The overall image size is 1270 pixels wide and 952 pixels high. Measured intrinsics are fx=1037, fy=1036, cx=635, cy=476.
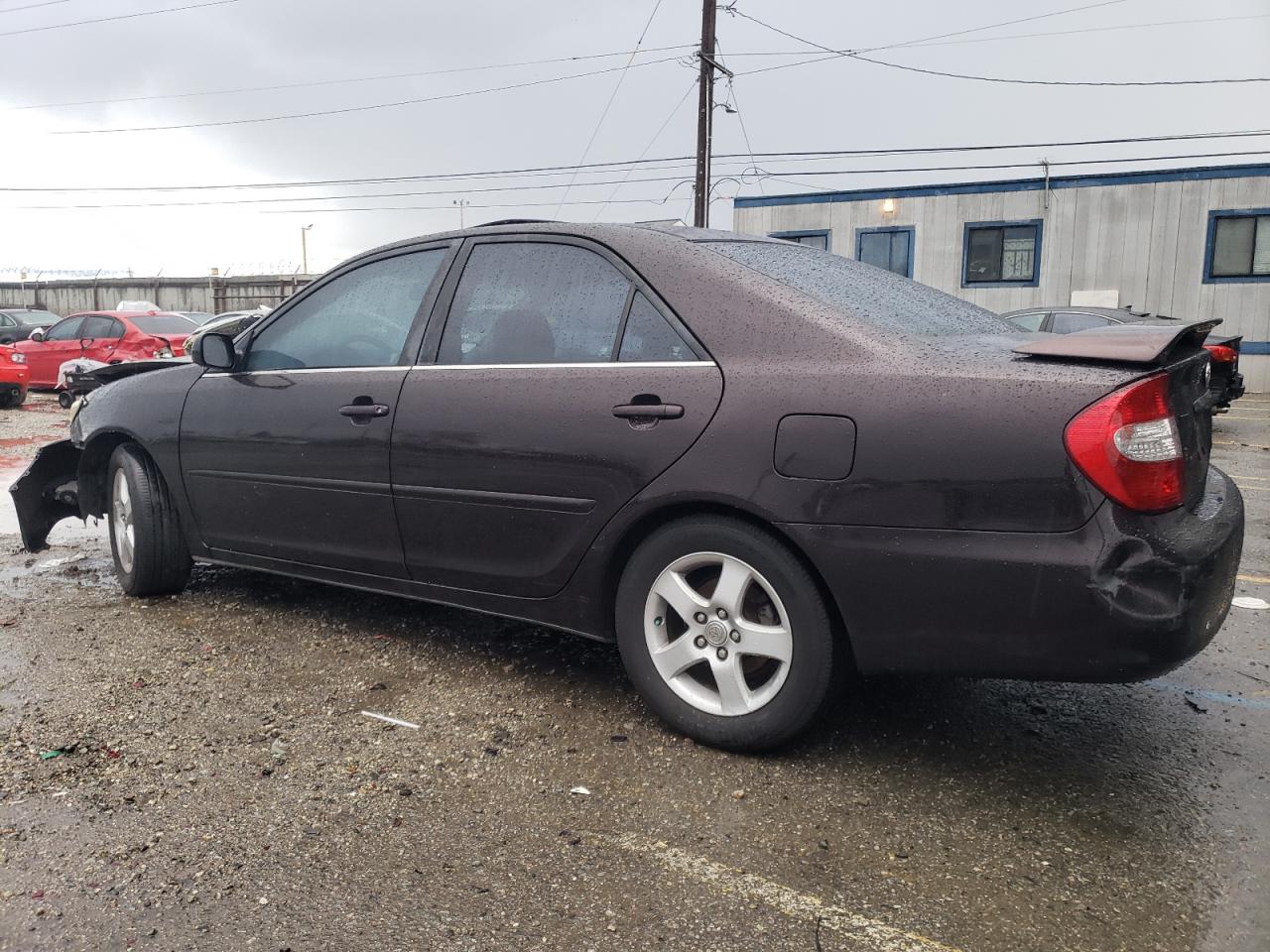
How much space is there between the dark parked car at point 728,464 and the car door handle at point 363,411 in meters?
0.02

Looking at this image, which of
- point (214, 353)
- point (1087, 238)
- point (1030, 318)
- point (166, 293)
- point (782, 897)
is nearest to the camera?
point (782, 897)

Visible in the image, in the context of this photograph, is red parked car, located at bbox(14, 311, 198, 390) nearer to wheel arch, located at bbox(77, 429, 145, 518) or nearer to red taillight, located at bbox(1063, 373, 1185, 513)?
wheel arch, located at bbox(77, 429, 145, 518)

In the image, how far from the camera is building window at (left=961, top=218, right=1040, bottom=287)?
72.7ft

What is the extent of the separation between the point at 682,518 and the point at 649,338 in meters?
0.57

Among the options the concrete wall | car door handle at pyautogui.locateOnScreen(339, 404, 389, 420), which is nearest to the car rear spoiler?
car door handle at pyautogui.locateOnScreen(339, 404, 389, 420)

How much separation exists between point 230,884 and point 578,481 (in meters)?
1.44

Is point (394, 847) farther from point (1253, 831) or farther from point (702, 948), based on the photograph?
point (1253, 831)

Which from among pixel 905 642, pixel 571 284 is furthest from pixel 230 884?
pixel 571 284

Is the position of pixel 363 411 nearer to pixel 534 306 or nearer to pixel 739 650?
pixel 534 306

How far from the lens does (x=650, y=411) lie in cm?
307

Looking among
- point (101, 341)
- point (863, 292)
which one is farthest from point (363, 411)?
point (101, 341)

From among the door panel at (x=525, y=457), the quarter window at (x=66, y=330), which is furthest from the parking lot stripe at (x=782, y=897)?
the quarter window at (x=66, y=330)

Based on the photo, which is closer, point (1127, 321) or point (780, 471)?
point (780, 471)

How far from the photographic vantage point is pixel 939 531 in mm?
A: 2633
